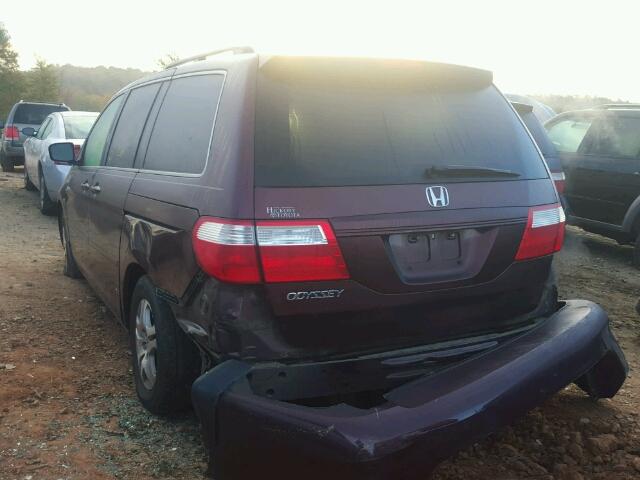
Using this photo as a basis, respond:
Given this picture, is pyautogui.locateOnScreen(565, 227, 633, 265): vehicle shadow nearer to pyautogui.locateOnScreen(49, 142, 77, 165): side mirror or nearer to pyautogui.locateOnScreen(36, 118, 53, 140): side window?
pyautogui.locateOnScreen(49, 142, 77, 165): side mirror

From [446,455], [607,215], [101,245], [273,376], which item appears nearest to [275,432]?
[273,376]

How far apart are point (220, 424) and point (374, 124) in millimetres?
1286

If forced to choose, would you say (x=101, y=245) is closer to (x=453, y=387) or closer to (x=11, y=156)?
(x=453, y=387)

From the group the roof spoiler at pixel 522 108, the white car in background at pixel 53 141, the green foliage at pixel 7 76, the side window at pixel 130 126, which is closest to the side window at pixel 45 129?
the white car in background at pixel 53 141

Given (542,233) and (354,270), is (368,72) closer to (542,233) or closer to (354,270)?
(354,270)

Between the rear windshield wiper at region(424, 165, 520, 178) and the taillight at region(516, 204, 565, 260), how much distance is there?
22 centimetres

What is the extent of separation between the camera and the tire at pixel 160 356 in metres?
2.86

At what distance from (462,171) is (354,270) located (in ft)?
2.22

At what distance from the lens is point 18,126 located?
15.5 metres

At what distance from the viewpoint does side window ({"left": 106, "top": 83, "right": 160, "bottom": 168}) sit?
Answer: 3588mm

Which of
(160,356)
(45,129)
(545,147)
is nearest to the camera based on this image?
(160,356)

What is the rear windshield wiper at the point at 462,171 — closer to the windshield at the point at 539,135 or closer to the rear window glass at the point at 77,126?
the windshield at the point at 539,135

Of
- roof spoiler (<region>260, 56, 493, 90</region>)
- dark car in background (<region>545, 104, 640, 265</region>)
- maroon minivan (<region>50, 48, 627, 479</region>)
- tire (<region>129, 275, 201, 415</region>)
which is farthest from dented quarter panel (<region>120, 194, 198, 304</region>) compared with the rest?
dark car in background (<region>545, 104, 640, 265</region>)

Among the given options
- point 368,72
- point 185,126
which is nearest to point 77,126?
point 185,126
